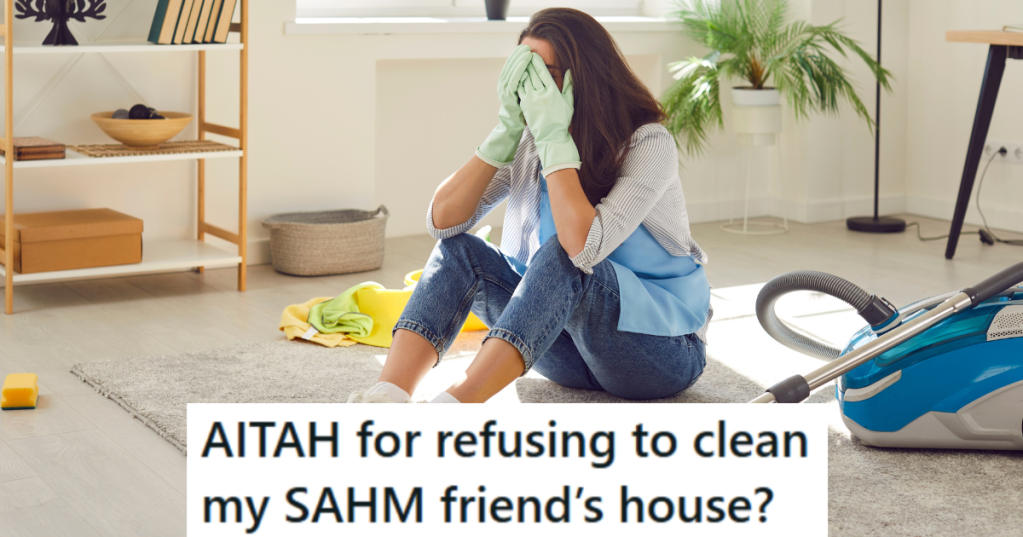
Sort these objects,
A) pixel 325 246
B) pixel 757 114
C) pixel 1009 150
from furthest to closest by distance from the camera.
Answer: pixel 1009 150 → pixel 757 114 → pixel 325 246

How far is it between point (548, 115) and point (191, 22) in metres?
1.63

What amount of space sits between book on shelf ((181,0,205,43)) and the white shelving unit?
0.04m

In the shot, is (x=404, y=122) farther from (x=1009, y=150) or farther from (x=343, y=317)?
(x=1009, y=150)

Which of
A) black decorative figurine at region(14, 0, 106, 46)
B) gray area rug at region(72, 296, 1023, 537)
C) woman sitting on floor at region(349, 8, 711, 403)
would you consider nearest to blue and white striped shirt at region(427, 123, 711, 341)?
woman sitting on floor at region(349, 8, 711, 403)

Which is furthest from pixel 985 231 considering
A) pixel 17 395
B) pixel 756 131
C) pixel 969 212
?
pixel 17 395

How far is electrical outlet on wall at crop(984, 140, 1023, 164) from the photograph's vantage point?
4219 mm

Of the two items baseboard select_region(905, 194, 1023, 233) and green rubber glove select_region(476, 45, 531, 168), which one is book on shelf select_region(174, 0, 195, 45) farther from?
baseboard select_region(905, 194, 1023, 233)

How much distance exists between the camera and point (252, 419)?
4.29 feet

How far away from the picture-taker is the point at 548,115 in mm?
1800

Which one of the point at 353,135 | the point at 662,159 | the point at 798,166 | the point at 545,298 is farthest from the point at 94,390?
the point at 798,166

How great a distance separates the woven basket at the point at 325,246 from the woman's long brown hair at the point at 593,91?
1614mm

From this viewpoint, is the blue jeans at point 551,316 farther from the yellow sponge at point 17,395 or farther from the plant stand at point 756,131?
the plant stand at point 756,131

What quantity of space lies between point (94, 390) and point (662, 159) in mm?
1253

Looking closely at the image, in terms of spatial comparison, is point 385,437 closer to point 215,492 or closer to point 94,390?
point 215,492
